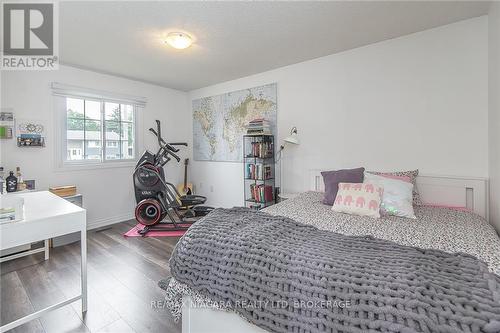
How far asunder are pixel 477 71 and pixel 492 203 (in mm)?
1223

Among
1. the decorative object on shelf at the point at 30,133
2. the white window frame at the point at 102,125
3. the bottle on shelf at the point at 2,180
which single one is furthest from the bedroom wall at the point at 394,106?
the bottle on shelf at the point at 2,180

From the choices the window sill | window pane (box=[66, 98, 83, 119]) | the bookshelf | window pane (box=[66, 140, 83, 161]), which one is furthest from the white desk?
the bookshelf

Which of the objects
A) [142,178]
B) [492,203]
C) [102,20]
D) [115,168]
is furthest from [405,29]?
[115,168]

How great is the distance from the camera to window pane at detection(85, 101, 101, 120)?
142 inches

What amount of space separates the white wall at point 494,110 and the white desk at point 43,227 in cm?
318

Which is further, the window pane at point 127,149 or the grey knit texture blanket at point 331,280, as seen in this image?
the window pane at point 127,149

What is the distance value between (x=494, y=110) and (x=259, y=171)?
8.16 feet

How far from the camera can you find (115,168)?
3904 millimetres

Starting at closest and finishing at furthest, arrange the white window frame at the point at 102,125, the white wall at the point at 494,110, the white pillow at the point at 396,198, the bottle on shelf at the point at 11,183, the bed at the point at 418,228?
1. the bed at the point at 418,228
2. the white wall at the point at 494,110
3. the white pillow at the point at 396,198
4. the bottle on shelf at the point at 11,183
5. the white window frame at the point at 102,125

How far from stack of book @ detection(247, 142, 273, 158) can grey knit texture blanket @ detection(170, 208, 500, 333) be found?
77.7 inches

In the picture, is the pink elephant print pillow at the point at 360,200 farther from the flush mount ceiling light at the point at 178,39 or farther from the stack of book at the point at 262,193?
the flush mount ceiling light at the point at 178,39

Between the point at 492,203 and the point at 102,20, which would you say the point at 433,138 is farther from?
the point at 102,20

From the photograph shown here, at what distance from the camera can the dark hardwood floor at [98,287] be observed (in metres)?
1.62

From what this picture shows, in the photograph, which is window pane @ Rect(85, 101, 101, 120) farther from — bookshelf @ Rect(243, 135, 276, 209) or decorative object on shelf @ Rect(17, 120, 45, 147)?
bookshelf @ Rect(243, 135, 276, 209)
